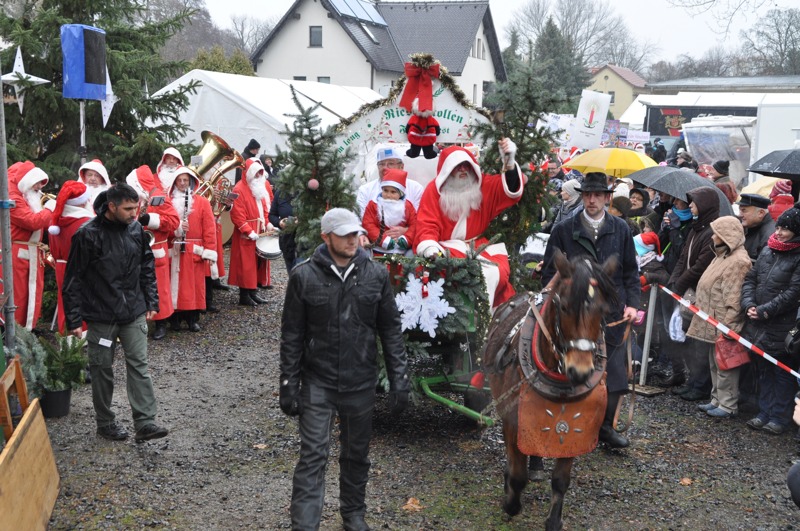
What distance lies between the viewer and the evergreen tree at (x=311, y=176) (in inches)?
255

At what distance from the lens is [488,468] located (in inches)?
241

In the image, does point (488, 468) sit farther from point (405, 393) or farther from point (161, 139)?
point (161, 139)

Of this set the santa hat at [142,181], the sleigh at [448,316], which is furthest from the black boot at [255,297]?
the sleigh at [448,316]

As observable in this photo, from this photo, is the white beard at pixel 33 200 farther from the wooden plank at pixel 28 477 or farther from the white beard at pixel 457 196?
the white beard at pixel 457 196

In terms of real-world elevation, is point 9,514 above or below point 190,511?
above

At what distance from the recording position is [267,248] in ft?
38.3

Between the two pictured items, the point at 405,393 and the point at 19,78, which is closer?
the point at 405,393

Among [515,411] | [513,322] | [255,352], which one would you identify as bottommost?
[255,352]

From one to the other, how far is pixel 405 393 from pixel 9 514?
230 cm

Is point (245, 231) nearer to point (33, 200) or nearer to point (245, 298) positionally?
point (245, 298)

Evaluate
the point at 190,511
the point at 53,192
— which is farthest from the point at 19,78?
the point at 190,511

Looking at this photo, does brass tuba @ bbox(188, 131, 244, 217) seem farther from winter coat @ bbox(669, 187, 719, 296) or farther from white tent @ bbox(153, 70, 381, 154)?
white tent @ bbox(153, 70, 381, 154)

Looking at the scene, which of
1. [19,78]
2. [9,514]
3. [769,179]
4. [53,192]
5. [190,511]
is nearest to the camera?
[9,514]

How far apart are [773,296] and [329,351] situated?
4222 mm
